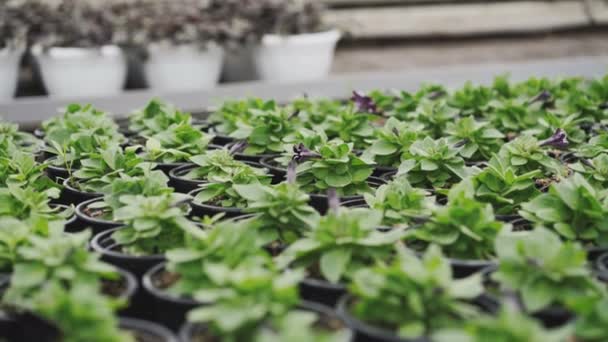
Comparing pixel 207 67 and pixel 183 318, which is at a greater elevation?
pixel 183 318

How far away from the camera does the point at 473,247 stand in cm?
137

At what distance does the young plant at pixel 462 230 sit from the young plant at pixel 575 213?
13 centimetres

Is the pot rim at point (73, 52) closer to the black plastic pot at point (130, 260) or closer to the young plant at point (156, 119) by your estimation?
the young plant at point (156, 119)

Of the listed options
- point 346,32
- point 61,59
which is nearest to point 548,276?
point 61,59

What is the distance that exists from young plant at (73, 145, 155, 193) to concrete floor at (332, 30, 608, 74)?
3.62m

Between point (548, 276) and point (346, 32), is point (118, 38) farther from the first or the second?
point (548, 276)

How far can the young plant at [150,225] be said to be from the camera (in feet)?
4.54

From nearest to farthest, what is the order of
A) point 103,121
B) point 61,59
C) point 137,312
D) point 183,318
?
point 183,318 < point 137,312 < point 103,121 < point 61,59

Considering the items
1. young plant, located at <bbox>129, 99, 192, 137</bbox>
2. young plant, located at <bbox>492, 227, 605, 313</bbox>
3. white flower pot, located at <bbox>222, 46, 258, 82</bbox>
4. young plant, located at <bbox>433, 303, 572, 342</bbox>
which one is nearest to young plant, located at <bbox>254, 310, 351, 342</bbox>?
young plant, located at <bbox>433, 303, 572, 342</bbox>

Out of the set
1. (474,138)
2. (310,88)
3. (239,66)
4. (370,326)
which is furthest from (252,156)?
(239,66)

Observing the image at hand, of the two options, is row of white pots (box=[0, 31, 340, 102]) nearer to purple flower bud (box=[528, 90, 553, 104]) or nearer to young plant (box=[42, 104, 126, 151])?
young plant (box=[42, 104, 126, 151])

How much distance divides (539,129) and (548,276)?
1132 millimetres

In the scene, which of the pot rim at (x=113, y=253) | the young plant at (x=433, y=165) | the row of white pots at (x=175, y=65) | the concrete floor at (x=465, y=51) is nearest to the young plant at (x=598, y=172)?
the young plant at (x=433, y=165)

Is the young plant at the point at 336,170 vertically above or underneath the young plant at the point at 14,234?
underneath
